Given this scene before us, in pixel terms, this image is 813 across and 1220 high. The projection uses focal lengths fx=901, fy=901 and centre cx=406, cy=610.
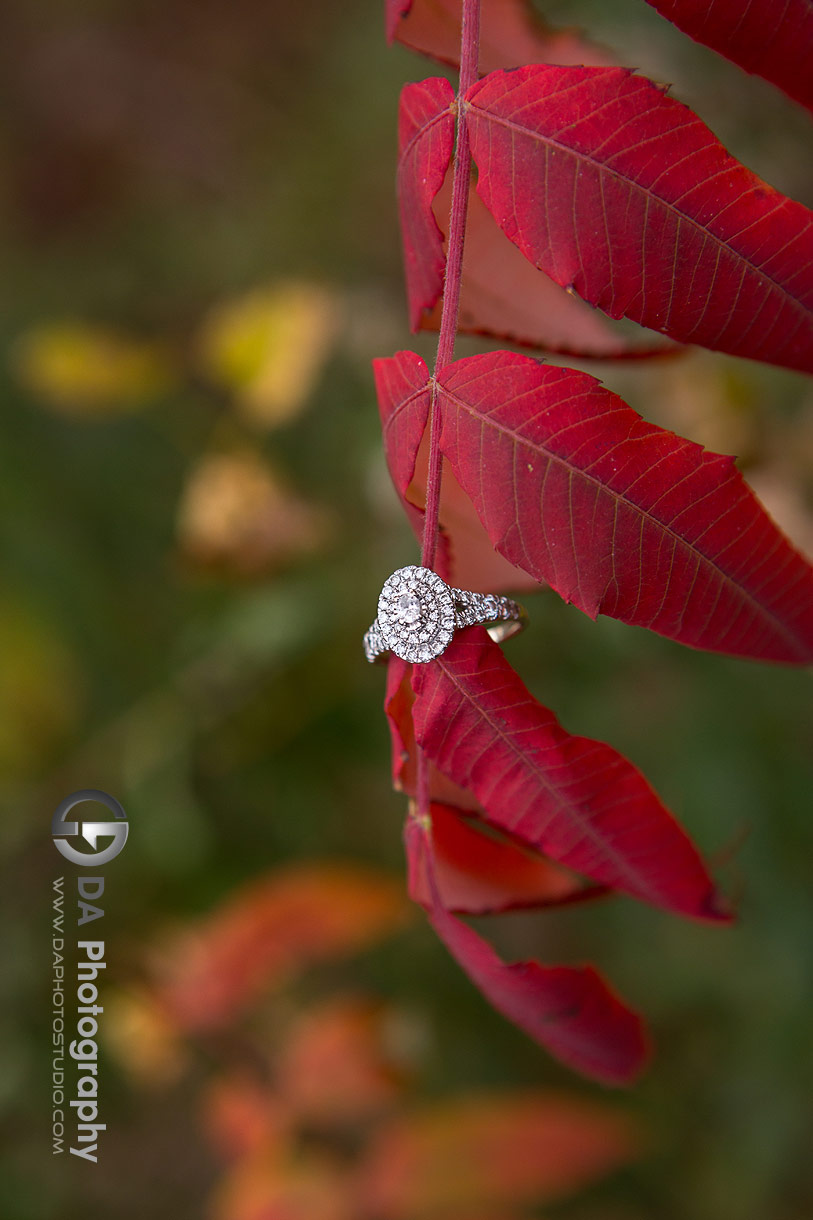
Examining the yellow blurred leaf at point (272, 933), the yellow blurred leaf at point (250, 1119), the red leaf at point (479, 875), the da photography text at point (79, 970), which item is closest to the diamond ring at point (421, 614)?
the red leaf at point (479, 875)

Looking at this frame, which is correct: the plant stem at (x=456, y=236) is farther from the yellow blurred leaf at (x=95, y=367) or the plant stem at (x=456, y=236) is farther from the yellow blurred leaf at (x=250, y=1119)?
the yellow blurred leaf at (x=250, y=1119)

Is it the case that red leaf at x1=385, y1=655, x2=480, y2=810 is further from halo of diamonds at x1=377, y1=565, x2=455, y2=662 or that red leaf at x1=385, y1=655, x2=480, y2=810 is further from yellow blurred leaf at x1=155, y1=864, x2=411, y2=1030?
yellow blurred leaf at x1=155, y1=864, x2=411, y2=1030

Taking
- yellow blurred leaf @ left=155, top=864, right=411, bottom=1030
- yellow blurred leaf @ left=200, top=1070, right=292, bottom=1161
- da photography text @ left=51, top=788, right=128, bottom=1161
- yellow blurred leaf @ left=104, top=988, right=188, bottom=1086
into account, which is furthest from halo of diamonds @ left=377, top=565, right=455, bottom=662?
yellow blurred leaf @ left=200, top=1070, right=292, bottom=1161

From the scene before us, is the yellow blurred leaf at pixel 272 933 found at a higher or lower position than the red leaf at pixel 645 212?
lower

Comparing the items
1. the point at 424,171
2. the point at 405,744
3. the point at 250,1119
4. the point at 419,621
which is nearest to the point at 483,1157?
the point at 250,1119

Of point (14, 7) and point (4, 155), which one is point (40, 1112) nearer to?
point (4, 155)

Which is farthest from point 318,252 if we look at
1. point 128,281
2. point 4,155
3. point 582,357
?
point 582,357
